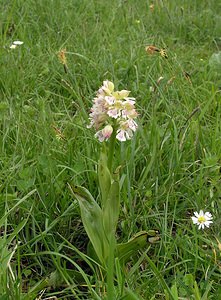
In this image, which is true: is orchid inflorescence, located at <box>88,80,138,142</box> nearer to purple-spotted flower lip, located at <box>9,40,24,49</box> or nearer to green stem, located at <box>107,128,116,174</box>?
green stem, located at <box>107,128,116,174</box>

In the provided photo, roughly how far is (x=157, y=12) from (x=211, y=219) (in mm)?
1706

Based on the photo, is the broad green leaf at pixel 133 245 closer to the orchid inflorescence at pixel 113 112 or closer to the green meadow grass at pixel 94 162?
the green meadow grass at pixel 94 162

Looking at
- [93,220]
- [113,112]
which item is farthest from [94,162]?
[113,112]

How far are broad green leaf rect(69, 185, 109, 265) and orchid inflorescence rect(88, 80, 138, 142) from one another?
0.51ft

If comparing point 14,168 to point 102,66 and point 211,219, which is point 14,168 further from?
point 102,66

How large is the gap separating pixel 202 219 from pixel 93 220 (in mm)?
270

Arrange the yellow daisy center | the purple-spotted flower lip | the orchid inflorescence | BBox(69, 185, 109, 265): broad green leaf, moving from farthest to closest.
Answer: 1. the purple-spotted flower lip
2. the yellow daisy center
3. BBox(69, 185, 109, 265): broad green leaf
4. the orchid inflorescence

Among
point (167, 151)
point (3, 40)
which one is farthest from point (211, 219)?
point (3, 40)

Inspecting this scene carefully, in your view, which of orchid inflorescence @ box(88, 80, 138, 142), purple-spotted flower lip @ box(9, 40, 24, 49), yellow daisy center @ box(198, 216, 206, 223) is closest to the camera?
orchid inflorescence @ box(88, 80, 138, 142)

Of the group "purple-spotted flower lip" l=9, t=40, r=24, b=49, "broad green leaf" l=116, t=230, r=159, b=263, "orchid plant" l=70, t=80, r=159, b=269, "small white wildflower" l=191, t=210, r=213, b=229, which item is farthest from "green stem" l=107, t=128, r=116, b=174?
"purple-spotted flower lip" l=9, t=40, r=24, b=49

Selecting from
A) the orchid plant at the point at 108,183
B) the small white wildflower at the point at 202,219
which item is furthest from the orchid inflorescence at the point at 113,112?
the small white wildflower at the point at 202,219

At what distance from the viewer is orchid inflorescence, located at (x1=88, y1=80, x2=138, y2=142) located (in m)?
1.07

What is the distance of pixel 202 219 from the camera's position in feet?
4.24

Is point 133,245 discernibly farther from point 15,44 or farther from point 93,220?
point 15,44
